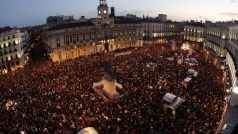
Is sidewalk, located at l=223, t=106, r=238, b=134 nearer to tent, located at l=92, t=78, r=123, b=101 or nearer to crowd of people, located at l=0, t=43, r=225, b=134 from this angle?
crowd of people, located at l=0, t=43, r=225, b=134

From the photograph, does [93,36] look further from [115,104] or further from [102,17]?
[115,104]

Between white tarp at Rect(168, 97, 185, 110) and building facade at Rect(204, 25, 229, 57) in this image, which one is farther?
building facade at Rect(204, 25, 229, 57)

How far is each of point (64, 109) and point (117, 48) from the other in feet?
182

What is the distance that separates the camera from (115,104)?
86.9ft

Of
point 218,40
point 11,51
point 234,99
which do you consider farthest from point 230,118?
point 11,51

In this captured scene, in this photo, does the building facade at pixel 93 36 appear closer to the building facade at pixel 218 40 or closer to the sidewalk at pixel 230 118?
the building facade at pixel 218 40

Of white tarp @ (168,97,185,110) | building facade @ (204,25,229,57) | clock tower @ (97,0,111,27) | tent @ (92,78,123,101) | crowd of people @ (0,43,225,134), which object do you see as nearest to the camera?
crowd of people @ (0,43,225,134)

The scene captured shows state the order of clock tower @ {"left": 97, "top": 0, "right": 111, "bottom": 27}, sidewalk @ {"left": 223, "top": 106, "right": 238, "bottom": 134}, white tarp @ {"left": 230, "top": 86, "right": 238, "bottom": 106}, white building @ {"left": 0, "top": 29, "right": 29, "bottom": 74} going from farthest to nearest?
1. clock tower @ {"left": 97, "top": 0, "right": 111, "bottom": 27}
2. white building @ {"left": 0, "top": 29, "right": 29, "bottom": 74}
3. white tarp @ {"left": 230, "top": 86, "right": 238, "bottom": 106}
4. sidewalk @ {"left": 223, "top": 106, "right": 238, "bottom": 134}

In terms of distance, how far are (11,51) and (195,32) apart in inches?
2438

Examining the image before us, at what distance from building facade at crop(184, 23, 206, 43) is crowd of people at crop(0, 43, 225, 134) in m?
45.6

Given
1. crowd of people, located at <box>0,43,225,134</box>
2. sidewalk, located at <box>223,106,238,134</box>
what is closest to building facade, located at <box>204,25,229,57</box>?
crowd of people, located at <box>0,43,225,134</box>

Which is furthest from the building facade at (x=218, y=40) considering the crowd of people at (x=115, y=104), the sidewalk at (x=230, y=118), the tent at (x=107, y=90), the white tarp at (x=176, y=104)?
the sidewalk at (x=230, y=118)

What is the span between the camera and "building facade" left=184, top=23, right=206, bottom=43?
8360 cm

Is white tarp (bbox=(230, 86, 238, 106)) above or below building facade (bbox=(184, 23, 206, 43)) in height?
below
